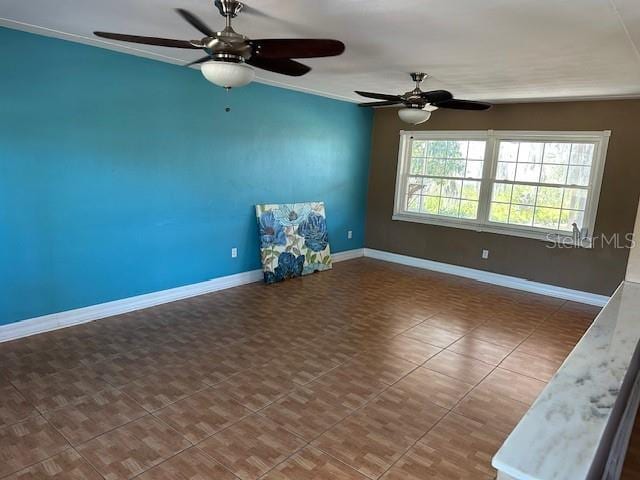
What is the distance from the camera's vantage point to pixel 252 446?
2.38 metres

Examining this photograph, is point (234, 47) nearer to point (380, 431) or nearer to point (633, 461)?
point (380, 431)

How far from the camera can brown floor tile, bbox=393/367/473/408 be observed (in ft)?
9.74

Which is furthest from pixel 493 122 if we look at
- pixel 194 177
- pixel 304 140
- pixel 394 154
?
pixel 194 177

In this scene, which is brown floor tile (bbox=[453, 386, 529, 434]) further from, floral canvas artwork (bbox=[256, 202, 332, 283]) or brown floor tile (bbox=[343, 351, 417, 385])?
floral canvas artwork (bbox=[256, 202, 332, 283])

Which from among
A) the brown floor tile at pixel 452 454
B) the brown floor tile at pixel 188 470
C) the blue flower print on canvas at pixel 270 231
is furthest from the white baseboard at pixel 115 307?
the brown floor tile at pixel 452 454

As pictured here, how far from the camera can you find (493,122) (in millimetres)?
5832

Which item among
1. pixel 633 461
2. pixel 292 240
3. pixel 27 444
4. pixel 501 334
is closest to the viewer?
pixel 27 444

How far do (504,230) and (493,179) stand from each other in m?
0.69

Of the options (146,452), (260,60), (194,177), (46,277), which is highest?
(260,60)

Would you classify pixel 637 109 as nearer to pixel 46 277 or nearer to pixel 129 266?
pixel 129 266

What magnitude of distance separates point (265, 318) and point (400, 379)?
1543 millimetres

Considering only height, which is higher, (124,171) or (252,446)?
(124,171)

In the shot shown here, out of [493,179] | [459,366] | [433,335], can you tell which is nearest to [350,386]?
[459,366]

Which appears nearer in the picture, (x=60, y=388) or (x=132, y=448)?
(x=132, y=448)
